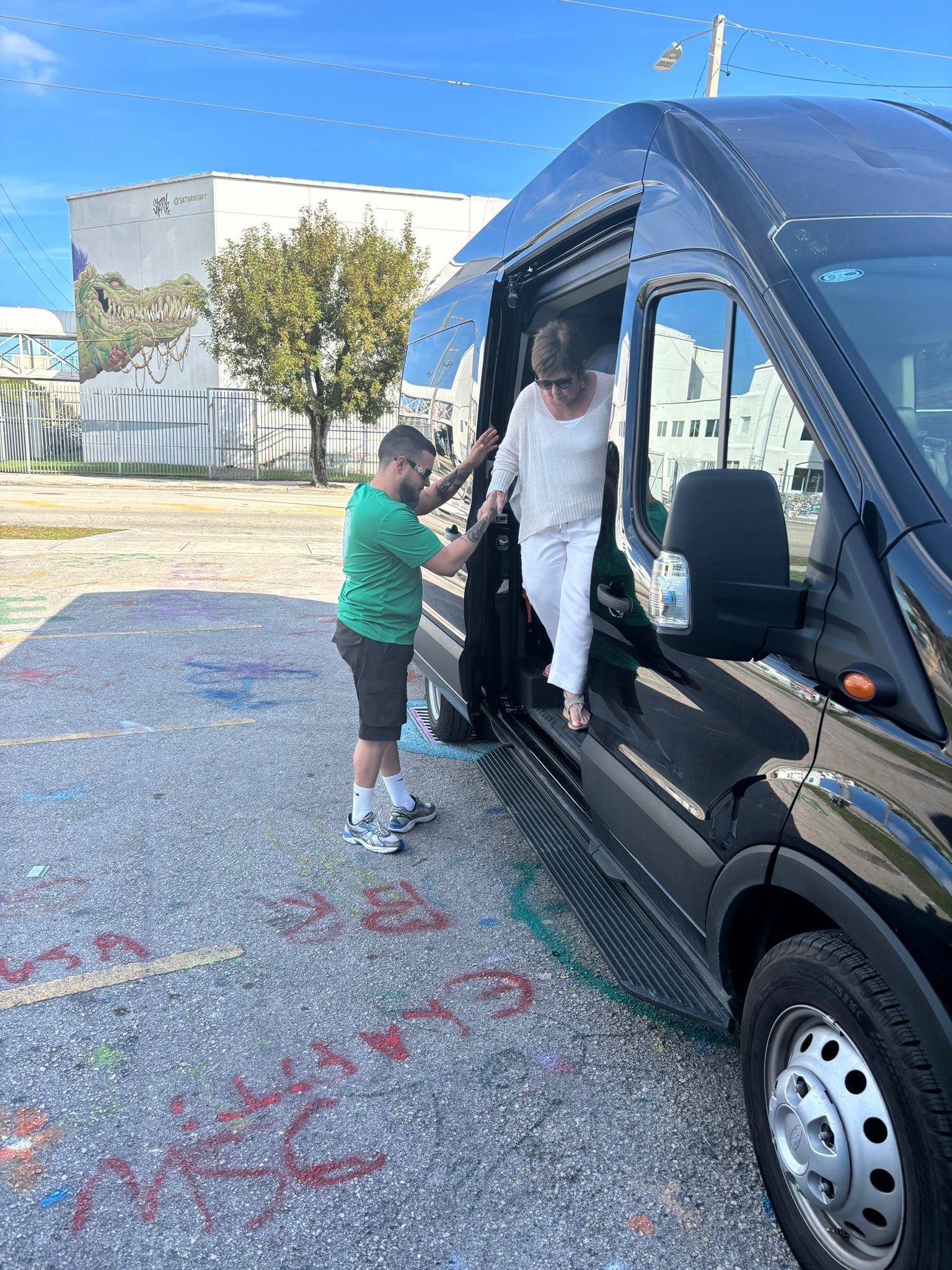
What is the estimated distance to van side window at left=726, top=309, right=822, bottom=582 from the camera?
75.7 inches

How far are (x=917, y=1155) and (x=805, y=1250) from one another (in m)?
0.54

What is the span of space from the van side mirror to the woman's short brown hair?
1745 millimetres

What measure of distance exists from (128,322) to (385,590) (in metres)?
31.7

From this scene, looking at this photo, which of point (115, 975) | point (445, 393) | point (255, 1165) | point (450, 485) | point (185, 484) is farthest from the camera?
point (185, 484)

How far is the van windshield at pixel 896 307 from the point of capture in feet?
6.12

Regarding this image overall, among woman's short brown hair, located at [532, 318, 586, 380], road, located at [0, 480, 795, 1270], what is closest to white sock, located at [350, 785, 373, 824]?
road, located at [0, 480, 795, 1270]

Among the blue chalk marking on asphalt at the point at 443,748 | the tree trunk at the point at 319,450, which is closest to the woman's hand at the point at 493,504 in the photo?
the blue chalk marking on asphalt at the point at 443,748

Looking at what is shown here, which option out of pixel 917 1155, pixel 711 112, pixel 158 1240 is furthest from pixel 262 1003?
pixel 711 112

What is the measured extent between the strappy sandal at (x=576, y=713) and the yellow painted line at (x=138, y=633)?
527cm

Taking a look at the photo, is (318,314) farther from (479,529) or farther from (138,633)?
(479,529)

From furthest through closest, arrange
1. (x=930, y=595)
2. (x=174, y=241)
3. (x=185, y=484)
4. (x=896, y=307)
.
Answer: (x=174, y=241), (x=185, y=484), (x=896, y=307), (x=930, y=595)

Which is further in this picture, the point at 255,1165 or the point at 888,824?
the point at 255,1165

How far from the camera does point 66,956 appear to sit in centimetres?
318

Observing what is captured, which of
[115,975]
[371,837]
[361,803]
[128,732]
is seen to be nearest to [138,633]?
[128,732]
